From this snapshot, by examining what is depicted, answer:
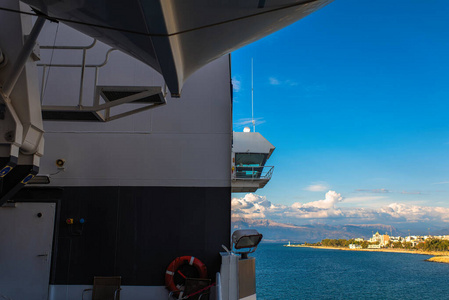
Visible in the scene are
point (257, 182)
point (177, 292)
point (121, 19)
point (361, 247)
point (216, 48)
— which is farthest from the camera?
point (361, 247)

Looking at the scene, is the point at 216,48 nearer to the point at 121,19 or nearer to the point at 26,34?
the point at 121,19

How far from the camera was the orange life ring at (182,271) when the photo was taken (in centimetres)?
606

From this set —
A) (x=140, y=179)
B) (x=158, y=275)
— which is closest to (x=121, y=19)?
(x=140, y=179)

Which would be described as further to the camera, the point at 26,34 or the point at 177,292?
the point at 177,292

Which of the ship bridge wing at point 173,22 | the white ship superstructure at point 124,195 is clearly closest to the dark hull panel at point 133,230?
the white ship superstructure at point 124,195

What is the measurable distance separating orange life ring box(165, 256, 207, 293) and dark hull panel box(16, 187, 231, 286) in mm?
184

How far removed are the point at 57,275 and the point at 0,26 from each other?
4.41 meters

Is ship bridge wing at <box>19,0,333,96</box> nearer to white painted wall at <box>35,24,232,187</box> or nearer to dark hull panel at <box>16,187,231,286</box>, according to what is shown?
white painted wall at <box>35,24,232,187</box>

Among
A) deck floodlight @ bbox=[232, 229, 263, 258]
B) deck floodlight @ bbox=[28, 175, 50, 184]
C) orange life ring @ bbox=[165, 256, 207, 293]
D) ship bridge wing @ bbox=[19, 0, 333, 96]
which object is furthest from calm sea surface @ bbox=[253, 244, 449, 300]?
ship bridge wing @ bbox=[19, 0, 333, 96]

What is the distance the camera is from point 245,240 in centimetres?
618

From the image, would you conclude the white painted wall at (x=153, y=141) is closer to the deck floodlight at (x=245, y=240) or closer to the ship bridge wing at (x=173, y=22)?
the deck floodlight at (x=245, y=240)

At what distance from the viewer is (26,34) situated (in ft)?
13.5

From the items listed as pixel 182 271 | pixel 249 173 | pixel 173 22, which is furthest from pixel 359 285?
pixel 173 22

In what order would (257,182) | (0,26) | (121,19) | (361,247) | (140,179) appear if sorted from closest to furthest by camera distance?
(121,19) < (0,26) < (140,179) < (257,182) < (361,247)
